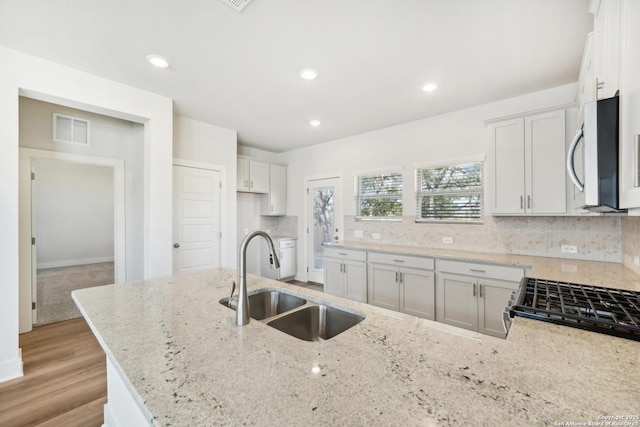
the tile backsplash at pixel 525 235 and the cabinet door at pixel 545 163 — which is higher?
the cabinet door at pixel 545 163

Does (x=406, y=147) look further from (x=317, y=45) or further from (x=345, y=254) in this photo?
(x=317, y=45)

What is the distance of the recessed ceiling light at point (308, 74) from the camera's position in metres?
2.55

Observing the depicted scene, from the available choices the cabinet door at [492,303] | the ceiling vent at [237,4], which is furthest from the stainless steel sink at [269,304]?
the cabinet door at [492,303]

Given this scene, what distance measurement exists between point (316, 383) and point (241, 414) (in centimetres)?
20

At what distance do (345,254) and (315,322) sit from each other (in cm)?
249

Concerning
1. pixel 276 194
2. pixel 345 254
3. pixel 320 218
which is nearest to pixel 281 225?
pixel 276 194

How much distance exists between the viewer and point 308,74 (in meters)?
2.62

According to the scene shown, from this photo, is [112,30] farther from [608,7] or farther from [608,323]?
[608,323]

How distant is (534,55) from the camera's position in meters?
2.30

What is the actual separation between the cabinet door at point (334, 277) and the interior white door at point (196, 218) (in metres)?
1.71

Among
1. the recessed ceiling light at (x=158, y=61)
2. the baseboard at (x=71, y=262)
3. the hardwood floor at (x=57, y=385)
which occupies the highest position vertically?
the recessed ceiling light at (x=158, y=61)

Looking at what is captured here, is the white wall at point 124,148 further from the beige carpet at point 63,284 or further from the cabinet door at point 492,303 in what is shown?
the cabinet door at point 492,303

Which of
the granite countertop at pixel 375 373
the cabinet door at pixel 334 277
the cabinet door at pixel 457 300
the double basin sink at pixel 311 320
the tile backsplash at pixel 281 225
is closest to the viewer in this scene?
the granite countertop at pixel 375 373

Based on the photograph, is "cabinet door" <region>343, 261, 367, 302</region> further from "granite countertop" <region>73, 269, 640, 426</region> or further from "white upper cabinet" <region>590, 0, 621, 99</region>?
"white upper cabinet" <region>590, 0, 621, 99</region>
